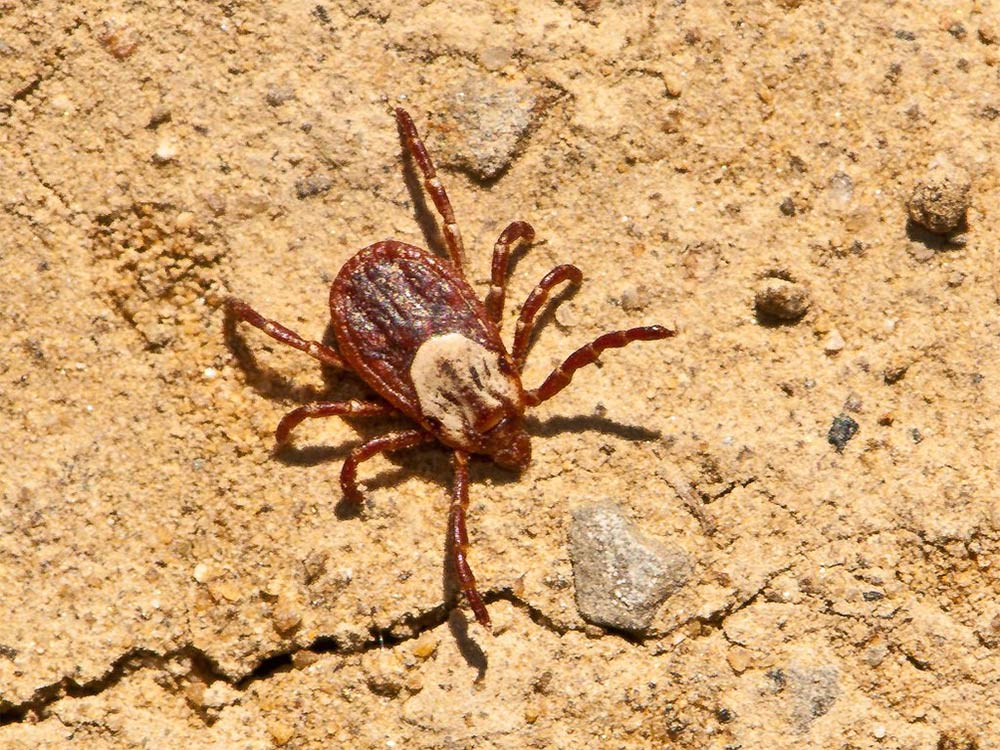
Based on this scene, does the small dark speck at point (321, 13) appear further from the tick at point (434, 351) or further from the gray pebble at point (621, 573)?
the gray pebble at point (621, 573)

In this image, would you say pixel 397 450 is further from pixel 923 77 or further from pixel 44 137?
pixel 923 77

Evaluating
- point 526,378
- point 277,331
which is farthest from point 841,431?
point 277,331

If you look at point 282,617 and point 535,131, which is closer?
point 282,617

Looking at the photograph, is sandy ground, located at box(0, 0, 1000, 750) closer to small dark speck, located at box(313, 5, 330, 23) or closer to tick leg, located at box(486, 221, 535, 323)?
small dark speck, located at box(313, 5, 330, 23)

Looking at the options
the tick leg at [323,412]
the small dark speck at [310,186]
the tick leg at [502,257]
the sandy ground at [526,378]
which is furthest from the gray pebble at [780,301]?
the small dark speck at [310,186]

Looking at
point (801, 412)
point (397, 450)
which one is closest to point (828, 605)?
point (801, 412)

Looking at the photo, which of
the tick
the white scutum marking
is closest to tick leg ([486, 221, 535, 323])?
the tick
